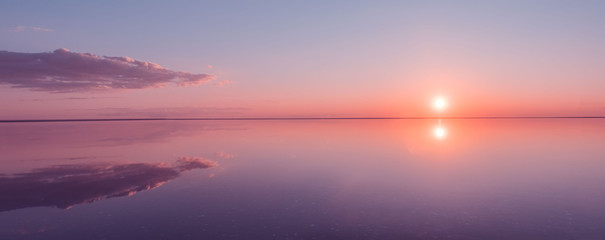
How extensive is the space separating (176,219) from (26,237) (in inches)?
184

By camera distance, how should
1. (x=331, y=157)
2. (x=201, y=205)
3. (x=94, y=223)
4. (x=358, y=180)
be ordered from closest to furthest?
(x=94, y=223) → (x=201, y=205) → (x=358, y=180) → (x=331, y=157)

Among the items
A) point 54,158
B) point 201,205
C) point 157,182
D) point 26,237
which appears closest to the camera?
point 26,237

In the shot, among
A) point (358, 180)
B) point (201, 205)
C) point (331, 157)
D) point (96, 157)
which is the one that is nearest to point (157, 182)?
point (201, 205)

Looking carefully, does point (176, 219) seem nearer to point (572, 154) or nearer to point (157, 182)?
point (157, 182)

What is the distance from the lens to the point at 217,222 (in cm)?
1327

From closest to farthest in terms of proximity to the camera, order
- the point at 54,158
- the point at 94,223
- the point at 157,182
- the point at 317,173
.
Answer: the point at 94,223, the point at 157,182, the point at 317,173, the point at 54,158

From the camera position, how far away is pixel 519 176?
22.5 m

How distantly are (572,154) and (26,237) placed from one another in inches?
1609

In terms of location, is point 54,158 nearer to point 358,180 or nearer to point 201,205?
point 201,205

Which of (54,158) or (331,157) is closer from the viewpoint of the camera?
(54,158)

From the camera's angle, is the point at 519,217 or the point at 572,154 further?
the point at 572,154

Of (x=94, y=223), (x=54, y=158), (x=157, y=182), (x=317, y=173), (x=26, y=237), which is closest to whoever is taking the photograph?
(x=26, y=237)

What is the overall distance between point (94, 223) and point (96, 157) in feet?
64.1

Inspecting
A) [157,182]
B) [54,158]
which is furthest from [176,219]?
[54,158]
